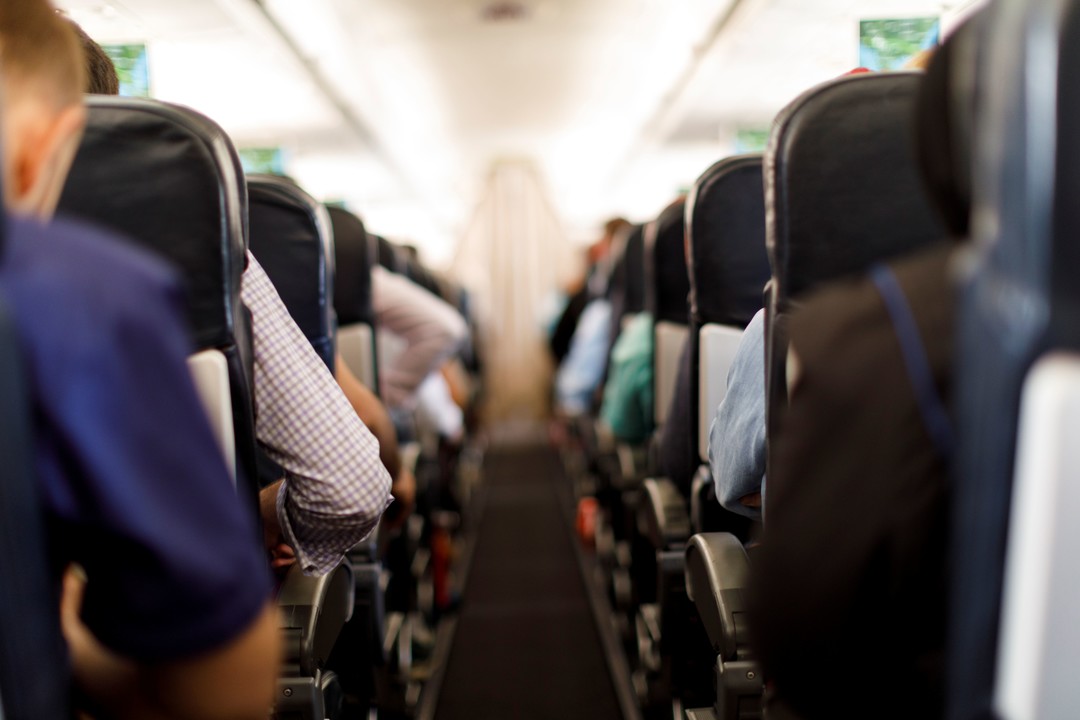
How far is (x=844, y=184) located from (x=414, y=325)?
7.45 ft

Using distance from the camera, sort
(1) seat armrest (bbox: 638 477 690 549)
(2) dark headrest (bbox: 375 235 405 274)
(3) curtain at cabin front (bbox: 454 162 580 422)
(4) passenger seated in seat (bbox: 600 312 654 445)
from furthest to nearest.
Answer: (3) curtain at cabin front (bbox: 454 162 580 422) < (2) dark headrest (bbox: 375 235 405 274) < (4) passenger seated in seat (bbox: 600 312 654 445) < (1) seat armrest (bbox: 638 477 690 549)

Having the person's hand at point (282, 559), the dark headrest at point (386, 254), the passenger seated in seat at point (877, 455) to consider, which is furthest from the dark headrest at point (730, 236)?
the dark headrest at point (386, 254)

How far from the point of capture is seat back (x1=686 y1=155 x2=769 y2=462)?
1.69 metres

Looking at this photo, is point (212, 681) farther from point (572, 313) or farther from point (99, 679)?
point (572, 313)

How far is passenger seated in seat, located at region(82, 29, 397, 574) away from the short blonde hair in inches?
18.7

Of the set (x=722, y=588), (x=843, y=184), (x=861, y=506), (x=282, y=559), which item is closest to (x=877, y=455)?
(x=861, y=506)

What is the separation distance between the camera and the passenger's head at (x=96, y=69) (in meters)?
1.32

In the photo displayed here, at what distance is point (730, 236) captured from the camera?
5.62ft

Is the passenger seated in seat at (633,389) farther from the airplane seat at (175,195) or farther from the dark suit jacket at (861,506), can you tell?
the dark suit jacket at (861,506)

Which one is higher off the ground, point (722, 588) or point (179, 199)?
point (179, 199)

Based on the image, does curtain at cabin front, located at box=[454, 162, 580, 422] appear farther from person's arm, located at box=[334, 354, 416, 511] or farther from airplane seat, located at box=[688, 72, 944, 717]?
A: airplane seat, located at box=[688, 72, 944, 717]

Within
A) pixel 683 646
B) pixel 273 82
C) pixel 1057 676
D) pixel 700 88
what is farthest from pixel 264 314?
pixel 700 88

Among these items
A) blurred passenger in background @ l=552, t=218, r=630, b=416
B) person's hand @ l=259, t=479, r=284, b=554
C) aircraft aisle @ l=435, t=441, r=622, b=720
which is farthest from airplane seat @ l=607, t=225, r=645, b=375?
person's hand @ l=259, t=479, r=284, b=554

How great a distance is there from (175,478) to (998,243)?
2.39ft
